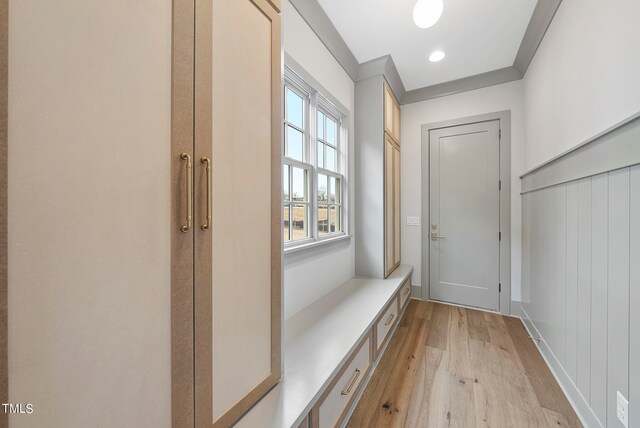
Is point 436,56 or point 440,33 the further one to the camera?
point 436,56

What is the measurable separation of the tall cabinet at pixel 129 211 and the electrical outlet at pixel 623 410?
161 centimetres

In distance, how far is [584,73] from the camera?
4.79 feet

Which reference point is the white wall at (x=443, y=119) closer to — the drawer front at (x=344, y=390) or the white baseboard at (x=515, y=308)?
the white baseboard at (x=515, y=308)

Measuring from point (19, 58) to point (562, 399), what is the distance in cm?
281

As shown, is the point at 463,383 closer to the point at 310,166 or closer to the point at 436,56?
the point at 310,166

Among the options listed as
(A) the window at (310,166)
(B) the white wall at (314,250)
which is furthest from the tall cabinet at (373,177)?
(A) the window at (310,166)

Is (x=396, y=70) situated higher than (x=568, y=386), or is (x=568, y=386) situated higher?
(x=396, y=70)

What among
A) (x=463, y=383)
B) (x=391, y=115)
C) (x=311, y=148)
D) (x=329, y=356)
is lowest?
(x=463, y=383)

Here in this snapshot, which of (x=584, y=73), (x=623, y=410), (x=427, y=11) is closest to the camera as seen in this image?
(x=623, y=410)

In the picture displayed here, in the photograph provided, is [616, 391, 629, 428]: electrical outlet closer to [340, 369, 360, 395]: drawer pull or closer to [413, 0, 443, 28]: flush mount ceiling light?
[340, 369, 360, 395]: drawer pull

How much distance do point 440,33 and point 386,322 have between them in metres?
2.62

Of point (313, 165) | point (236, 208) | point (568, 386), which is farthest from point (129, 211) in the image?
point (568, 386)

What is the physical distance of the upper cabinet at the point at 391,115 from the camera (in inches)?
108

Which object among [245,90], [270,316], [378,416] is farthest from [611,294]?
[245,90]
